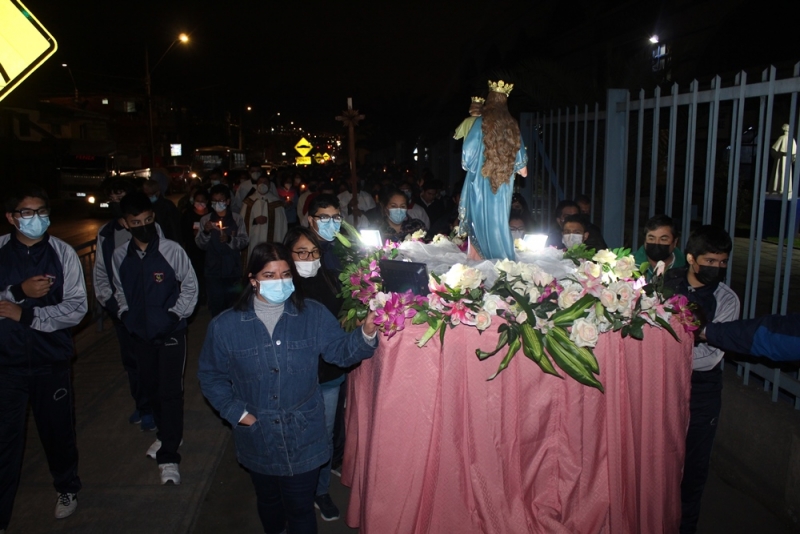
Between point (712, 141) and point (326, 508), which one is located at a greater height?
point (712, 141)

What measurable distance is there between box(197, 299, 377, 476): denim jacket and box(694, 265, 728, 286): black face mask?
2014 millimetres

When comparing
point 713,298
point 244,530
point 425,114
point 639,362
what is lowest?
point 244,530

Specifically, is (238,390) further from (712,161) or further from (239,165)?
(239,165)

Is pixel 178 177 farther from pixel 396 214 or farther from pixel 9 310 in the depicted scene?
pixel 9 310

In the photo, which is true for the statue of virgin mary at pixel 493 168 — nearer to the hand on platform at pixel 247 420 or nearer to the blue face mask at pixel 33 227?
the hand on platform at pixel 247 420

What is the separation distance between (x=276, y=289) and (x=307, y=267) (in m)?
0.83

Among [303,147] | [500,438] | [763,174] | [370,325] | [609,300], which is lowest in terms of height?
[500,438]

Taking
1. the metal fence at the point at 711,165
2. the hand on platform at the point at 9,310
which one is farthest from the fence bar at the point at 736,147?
the hand on platform at the point at 9,310

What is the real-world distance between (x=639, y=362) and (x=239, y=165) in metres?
51.7

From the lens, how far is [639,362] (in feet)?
12.8

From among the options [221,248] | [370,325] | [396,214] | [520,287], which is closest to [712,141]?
[520,287]

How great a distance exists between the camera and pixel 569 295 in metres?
3.66

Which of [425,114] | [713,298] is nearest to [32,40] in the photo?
[713,298]

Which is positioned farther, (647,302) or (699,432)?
(699,432)
